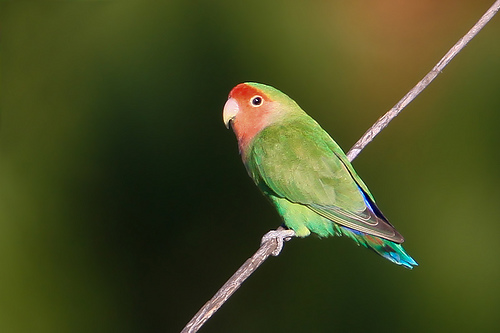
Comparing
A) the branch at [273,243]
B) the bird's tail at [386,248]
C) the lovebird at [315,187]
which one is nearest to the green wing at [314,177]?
the lovebird at [315,187]

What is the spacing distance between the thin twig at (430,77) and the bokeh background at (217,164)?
2.76ft

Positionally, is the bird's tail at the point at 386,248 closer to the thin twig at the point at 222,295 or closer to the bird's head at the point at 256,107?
the thin twig at the point at 222,295

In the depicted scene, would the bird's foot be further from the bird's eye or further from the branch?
the bird's eye

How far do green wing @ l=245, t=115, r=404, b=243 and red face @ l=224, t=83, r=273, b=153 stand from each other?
0.63 ft

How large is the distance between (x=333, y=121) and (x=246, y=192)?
2.43 feet

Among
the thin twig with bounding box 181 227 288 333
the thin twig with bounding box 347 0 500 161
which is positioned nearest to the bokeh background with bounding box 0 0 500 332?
the thin twig with bounding box 347 0 500 161

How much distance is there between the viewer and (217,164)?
4.00 m

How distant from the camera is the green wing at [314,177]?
2771 mm

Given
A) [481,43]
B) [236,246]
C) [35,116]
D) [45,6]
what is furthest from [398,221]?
[45,6]

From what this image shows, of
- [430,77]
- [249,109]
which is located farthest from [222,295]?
[430,77]

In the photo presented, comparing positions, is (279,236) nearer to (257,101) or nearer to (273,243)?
(273,243)

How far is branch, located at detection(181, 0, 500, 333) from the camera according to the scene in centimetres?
223

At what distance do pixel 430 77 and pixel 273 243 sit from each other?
3.49 feet

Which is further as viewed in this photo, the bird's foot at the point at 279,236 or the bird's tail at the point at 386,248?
the bird's foot at the point at 279,236
